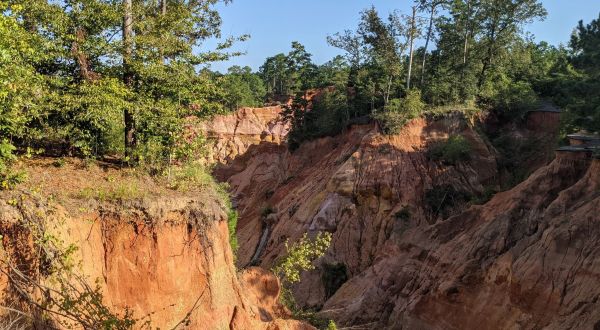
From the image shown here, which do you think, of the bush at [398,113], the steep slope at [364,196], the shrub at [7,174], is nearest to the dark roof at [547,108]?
the steep slope at [364,196]

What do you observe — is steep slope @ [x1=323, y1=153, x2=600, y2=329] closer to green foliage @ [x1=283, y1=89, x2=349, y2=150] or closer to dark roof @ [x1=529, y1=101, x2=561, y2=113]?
dark roof @ [x1=529, y1=101, x2=561, y2=113]

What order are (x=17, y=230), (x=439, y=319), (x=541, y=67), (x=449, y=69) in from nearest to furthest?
1. (x=17, y=230)
2. (x=439, y=319)
3. (x=449, y=69)
4. (x=541, y=67)

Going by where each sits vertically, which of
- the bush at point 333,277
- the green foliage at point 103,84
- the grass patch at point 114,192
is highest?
the green foliage at point 103,84

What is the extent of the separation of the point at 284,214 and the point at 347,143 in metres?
6.54

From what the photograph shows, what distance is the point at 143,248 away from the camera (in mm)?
8695

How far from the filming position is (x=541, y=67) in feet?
137

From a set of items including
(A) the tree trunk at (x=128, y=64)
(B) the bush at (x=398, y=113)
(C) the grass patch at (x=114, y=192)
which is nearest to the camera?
(C) the grass patch at (x=114, y=192)

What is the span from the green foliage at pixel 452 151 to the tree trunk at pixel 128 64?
71.6 ft

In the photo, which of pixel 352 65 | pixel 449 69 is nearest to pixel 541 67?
pixel 449 69

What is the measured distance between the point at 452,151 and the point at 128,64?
22.1 m

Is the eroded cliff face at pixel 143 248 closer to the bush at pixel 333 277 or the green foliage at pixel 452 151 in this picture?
the bush at pixel 333 277

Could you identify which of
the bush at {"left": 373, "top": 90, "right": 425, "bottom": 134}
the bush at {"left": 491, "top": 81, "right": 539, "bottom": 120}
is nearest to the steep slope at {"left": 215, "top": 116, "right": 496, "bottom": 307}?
the bush at {"left": 373, "top": 90, "right": 425, "bottom": 134}

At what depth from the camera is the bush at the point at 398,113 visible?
30.6 meters

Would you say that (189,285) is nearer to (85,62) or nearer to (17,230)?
(17,230)
